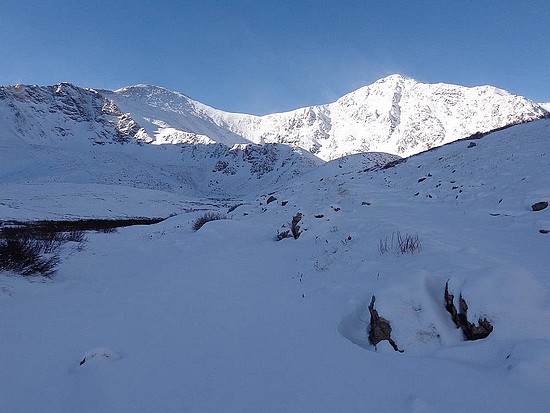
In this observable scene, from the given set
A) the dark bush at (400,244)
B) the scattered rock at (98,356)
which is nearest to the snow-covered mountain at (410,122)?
the dark bush at (400,244)

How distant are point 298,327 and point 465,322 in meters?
2.07

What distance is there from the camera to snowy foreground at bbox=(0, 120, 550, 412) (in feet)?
9.41

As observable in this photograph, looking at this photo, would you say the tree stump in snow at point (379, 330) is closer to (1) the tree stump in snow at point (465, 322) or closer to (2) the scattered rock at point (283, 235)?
(1) the tree stump in snow at point (465, 322)

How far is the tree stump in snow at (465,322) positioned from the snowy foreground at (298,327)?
0.08m

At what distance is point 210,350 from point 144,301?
2520mm

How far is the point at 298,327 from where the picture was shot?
4441mm

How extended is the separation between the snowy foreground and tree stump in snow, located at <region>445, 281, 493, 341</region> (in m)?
0.08

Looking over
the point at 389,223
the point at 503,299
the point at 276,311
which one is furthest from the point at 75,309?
the point at 389,223

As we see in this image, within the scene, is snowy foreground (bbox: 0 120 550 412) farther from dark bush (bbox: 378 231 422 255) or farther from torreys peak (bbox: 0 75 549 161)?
torreys peak (bbox: 0 75 549 161)

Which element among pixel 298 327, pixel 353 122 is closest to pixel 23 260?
pixel 298 327

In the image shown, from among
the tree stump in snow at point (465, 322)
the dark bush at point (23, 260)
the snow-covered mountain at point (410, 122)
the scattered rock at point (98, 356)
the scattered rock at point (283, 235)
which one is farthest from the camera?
the snow-covered mountain at point (410, 122)

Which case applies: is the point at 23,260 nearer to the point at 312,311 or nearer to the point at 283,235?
Answer: the point at 312,311

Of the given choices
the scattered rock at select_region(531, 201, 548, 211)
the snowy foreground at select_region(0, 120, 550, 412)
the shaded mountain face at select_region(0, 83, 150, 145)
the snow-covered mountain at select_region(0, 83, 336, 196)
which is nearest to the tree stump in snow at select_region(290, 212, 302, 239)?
the snowy foreground at select_region(0, 120, 550, 412)

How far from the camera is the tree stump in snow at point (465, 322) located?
3336mm
